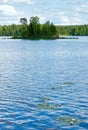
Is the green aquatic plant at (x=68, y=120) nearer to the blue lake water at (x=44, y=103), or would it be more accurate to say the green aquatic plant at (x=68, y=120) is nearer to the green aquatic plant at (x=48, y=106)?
the blue lake water at (x=44, y=103)

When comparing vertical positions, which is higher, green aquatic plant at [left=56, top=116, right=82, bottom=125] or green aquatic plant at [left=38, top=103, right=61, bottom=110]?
green aquatic plant at [left=56, top=116, right=82, bottom=125]

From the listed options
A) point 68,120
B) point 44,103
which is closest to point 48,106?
point 44,103

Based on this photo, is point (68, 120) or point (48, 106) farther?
point (48, 106)

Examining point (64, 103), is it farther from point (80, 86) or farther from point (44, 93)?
point (80, 86)

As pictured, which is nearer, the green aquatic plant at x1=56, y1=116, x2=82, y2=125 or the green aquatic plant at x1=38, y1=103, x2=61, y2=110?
the green aquatic plant at x1=56, y1=116, x2=82, y2=125

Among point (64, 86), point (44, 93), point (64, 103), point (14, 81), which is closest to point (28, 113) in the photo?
point (64, 103)

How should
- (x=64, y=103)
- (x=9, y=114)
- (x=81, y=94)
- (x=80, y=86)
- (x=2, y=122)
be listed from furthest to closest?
(x=80, y=86) < (x=81, y=94) < (x=64, y=103) < (x=9, y=114) < (x=2, y=122)

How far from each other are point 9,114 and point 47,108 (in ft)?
11.8

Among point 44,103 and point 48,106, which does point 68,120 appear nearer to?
point 48,106

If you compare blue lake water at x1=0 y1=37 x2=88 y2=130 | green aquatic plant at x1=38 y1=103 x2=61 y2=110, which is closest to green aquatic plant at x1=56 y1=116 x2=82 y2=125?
blue lake water at x1=0 y1=37 x2=88 y2=130

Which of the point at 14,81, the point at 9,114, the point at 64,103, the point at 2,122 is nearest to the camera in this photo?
the point at 2,122

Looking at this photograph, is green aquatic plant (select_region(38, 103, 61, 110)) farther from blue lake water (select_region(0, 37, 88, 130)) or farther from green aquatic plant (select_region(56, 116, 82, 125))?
green aquatic plant (select_region(56, 116, 82, 125))

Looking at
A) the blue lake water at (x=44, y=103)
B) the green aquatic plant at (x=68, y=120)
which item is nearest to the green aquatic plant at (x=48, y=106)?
the blue lake water at (x=44, y=103)

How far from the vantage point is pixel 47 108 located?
99.6 ft
